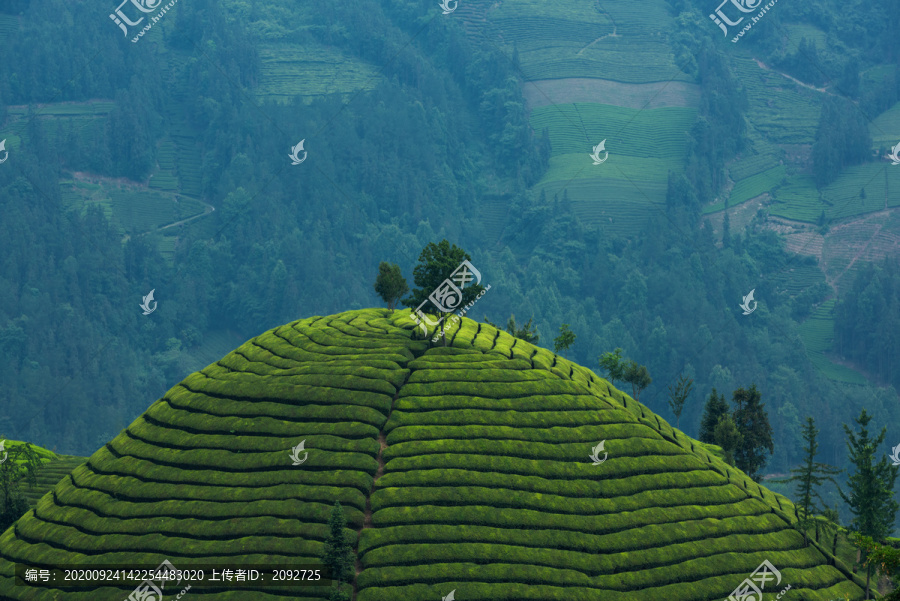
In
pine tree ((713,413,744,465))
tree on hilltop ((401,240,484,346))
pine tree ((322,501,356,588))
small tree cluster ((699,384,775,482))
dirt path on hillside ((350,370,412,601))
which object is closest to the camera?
pine tree ((322,501,356,588))

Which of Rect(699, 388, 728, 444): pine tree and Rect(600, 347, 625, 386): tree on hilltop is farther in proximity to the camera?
Rect(699, 388, 728, 444): pine tree

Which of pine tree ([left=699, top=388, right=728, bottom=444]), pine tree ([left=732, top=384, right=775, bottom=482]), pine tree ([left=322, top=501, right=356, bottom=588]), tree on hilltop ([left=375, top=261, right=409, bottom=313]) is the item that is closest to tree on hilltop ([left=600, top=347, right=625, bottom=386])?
pine tree ([left=699, top=388, right=728, bottom=444])

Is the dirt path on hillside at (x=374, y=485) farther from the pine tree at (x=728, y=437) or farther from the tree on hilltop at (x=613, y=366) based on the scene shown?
the pine tree at (x=728, y=437)

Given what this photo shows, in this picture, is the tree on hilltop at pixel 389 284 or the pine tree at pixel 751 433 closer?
the tree on hilltop at pixel 389 284

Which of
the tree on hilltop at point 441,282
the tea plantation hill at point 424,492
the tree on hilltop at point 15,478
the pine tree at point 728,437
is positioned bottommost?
the tree on hilltop at point 15,478

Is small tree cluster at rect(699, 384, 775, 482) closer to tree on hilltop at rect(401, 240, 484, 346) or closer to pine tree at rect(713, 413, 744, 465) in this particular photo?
pine tree at rect(713, 413, 744, 465)

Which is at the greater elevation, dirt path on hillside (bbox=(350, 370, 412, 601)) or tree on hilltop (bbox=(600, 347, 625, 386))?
dirt path on hillside (bbox=(350, 370, 412, 601))

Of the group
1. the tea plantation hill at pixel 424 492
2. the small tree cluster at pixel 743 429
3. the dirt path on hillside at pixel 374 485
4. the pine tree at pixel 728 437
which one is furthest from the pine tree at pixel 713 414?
the dirt path on hillside at pixel 374 485
